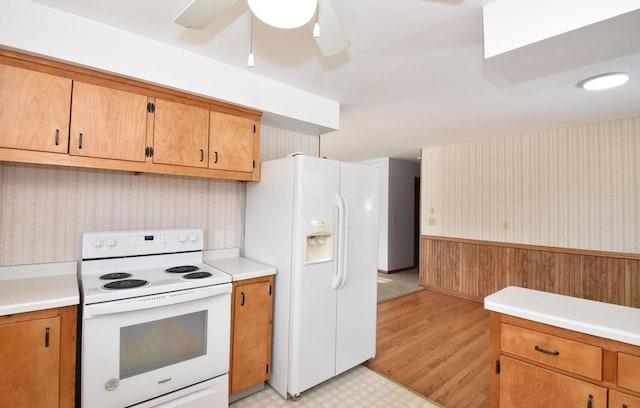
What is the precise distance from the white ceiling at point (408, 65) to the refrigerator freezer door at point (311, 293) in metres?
0.75

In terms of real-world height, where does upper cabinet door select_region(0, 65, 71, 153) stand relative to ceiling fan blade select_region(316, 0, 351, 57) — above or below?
below

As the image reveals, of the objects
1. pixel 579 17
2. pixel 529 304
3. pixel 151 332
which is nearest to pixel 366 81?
pixel 579 17

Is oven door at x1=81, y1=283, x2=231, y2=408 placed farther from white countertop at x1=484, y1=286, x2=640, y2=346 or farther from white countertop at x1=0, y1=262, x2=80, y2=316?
white countertop at x1=484, y1=286, x2=640, y2=346

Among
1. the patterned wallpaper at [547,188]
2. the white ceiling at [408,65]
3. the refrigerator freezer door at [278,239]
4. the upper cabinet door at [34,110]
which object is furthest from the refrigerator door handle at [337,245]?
the patterned wallpaper at [547,188]

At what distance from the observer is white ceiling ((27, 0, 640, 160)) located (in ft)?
5.19

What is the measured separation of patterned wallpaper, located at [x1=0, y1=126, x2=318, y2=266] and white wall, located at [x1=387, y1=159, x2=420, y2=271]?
160 inches

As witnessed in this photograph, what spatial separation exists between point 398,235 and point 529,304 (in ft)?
15.8

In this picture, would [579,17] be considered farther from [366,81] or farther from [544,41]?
[366,81]

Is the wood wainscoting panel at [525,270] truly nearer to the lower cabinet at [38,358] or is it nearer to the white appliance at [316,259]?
the white appliance at [316,259]

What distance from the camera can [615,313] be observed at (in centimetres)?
140

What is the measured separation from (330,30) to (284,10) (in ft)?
1.16

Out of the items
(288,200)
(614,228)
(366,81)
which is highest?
(366,81)

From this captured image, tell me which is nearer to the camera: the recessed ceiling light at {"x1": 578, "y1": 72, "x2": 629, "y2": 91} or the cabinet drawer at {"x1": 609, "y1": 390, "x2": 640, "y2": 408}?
the cabinet drawer at {"x1": 609, "y1": 390, "x2": 640, "y2": 408}

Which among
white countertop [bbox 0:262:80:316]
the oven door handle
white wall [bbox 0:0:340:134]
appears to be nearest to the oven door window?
the oven door handle
